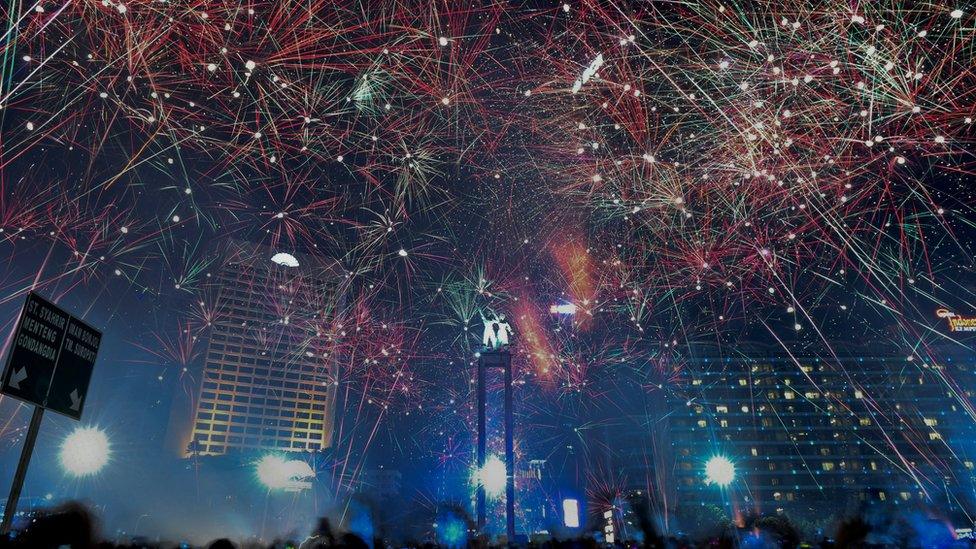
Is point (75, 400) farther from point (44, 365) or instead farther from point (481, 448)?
point (481, 448)

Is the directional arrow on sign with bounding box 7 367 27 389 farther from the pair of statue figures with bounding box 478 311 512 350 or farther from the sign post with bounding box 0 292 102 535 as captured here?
the pair of statue figures with bounding box 478 311 512 350

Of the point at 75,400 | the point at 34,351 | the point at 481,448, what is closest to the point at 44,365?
the point at 34,351

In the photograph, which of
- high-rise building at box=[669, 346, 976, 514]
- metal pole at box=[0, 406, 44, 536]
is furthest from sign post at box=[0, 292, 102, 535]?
high-rise building at box=[669, 346, 976, 514]

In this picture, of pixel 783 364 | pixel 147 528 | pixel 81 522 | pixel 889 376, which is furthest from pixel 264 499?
pixel 889 376

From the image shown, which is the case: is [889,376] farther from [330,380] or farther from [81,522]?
[81,522]

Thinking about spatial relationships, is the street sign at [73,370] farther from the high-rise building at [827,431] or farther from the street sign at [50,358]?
the high-rise building at [827,431]
